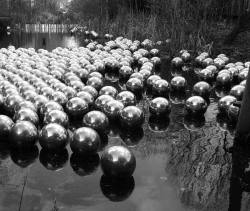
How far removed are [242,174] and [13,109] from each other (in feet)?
11.4

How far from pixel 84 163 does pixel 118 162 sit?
0.75 meters

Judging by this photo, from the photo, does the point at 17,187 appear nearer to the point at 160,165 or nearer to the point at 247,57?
the point at 160,165

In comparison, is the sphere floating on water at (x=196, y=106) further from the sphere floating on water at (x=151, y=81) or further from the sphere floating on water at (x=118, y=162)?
the sphere floating on water at (x=118, y=162)

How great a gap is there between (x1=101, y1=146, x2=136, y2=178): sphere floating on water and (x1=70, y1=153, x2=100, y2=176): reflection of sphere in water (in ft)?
1.40

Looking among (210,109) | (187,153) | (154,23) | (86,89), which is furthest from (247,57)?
Answer: (187,153)

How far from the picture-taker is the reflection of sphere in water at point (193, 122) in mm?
5824

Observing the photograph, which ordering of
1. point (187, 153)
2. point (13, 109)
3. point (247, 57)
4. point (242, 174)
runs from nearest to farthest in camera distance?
1. point (242, 174)
2. point (187, 153)
3. point (13, 109)
4. point (247, 57)

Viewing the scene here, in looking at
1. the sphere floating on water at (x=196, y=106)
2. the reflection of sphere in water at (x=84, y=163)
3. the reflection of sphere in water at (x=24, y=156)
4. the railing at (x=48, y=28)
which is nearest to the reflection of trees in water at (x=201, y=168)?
the sphere floating on water at (x=196, y=106)

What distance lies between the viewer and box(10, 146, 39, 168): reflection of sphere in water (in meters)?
4.50

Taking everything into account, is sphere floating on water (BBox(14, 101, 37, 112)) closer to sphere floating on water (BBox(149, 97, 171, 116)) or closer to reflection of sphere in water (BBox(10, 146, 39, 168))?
reflection of sphere in water (BBox(10, 146, 39, 168))

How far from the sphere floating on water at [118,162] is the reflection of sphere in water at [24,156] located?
109cm

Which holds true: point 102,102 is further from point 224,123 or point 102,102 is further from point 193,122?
point 224,123

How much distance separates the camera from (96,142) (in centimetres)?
445

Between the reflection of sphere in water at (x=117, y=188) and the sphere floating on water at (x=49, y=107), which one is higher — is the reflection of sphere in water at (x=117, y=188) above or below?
below
